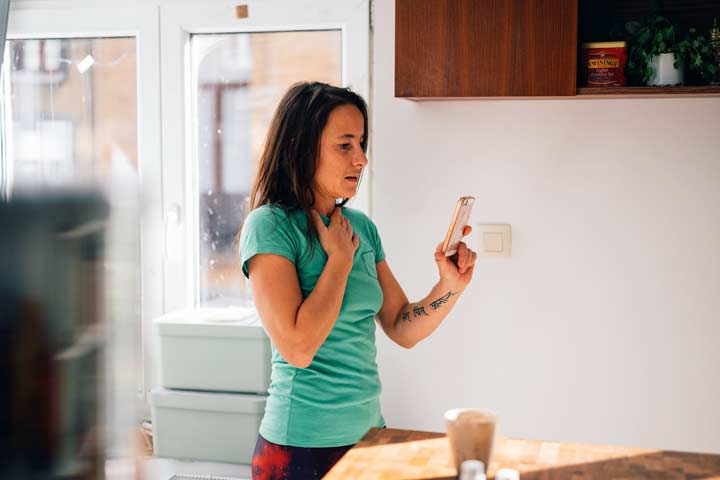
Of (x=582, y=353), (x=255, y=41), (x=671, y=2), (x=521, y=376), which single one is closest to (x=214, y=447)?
(x=521, y=376)

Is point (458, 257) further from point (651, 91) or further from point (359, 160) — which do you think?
point (651, 91)

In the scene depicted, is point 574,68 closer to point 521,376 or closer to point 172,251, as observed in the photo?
point 521,376

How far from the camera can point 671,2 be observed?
199 centimetres

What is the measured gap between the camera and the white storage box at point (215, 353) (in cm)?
216

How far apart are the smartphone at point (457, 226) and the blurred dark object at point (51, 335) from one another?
4.02ft

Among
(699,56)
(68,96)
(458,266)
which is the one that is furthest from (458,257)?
(68,96)

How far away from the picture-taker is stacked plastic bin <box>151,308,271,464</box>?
216 cm

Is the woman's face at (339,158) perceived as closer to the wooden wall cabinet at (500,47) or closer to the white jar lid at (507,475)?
the wooden wall cabinet at (500,47)

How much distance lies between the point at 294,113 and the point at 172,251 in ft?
3.44

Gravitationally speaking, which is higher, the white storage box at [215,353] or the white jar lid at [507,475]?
the white jar lid at [507,475]

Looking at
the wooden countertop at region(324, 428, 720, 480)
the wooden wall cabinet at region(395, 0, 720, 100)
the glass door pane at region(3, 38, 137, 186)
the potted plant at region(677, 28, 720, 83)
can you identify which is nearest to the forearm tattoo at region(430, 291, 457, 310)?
the wooden countertop at region(324, 428, 720, 480)

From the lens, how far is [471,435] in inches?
41.3

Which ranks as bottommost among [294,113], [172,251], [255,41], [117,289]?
[172,251]

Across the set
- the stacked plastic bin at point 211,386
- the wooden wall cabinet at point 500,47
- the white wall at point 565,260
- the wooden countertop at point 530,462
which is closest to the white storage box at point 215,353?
the stacked plastic bin at point 211,386
